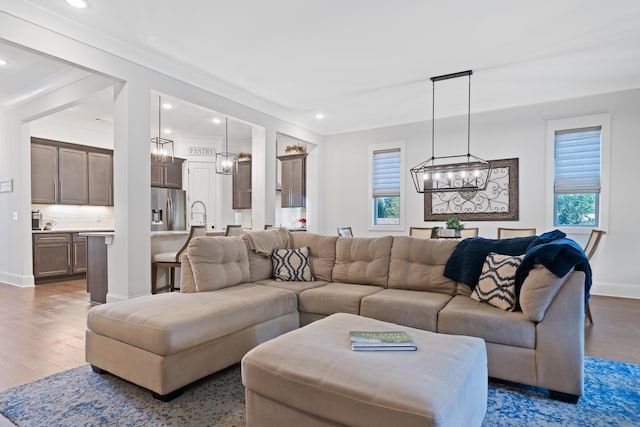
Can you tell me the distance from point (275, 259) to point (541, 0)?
3274mm

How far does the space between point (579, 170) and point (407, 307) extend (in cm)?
425

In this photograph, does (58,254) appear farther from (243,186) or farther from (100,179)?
(243,186)

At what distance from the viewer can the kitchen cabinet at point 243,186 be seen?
8414 mm

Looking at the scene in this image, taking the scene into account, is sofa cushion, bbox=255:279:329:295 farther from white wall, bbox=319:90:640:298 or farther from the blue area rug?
white wall, bbox=319:90:640:298

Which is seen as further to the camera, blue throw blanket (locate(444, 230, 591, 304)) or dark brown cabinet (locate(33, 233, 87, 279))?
dark brown cabinet (locate(33, 233, 87, 279))

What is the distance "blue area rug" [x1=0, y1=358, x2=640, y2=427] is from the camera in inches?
74.7

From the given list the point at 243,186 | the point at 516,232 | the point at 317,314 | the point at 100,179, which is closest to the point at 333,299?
the point at 317,314

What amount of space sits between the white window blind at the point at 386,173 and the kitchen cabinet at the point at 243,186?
3024mm

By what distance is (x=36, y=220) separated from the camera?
627cm

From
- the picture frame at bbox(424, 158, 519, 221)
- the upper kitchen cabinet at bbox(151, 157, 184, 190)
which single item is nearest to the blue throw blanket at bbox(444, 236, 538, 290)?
the picture frame at bbox(424, 158, 519, 221)

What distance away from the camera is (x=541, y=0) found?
305 cm

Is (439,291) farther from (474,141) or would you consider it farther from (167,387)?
(474,141)

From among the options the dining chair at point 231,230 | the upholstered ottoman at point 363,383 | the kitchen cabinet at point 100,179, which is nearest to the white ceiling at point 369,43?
the kitchen cabinet at point 100,179

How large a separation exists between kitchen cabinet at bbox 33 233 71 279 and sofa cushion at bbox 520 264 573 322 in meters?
6.88
